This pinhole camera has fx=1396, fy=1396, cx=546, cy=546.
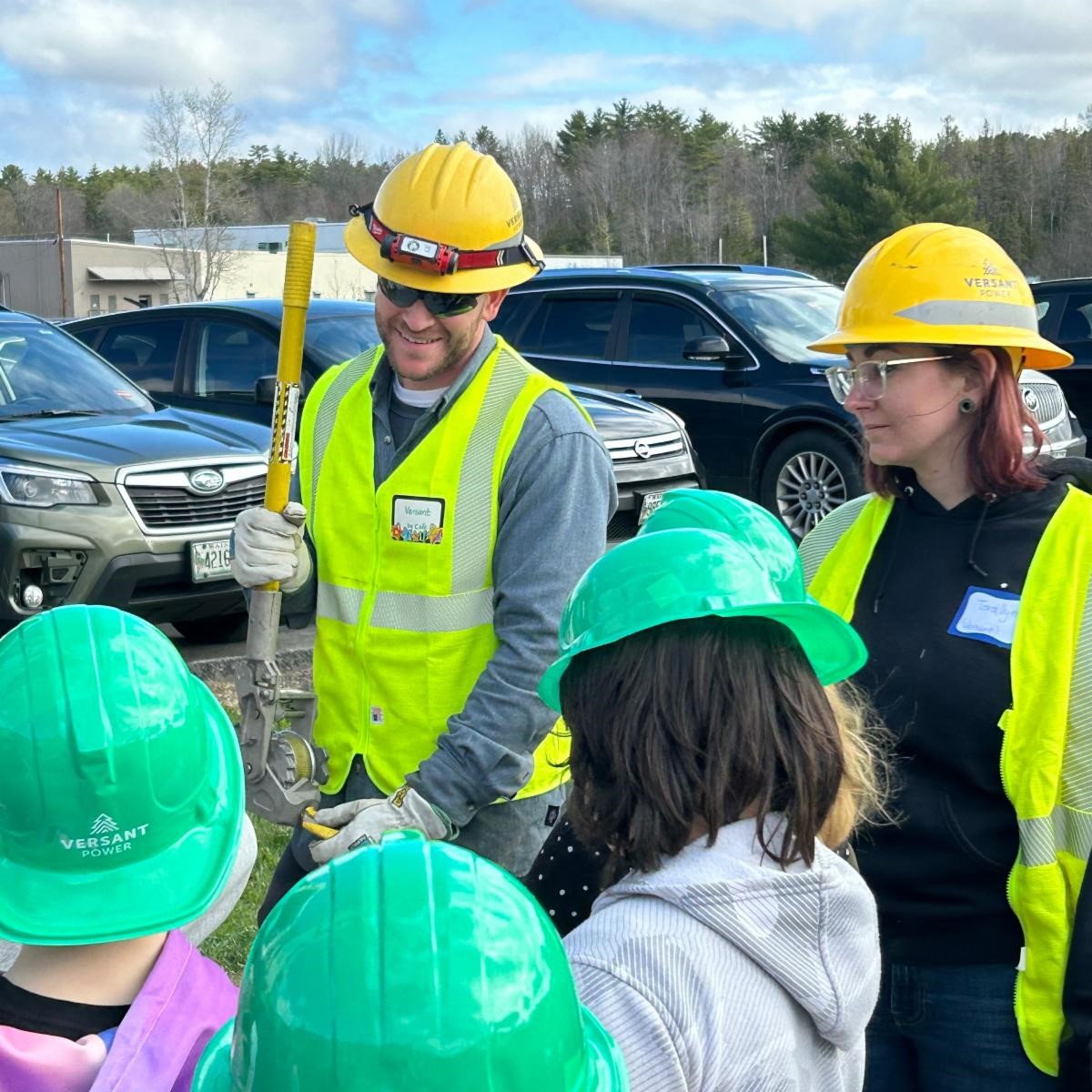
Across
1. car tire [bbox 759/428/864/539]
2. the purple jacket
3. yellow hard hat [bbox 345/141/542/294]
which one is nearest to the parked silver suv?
yellow hard hat [bbox 345/141/542/294]

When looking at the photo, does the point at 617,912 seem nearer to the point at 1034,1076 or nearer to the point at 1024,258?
the point at 1034,1076

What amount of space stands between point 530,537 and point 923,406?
2.54 feet

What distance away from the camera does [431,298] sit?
282 centimetres

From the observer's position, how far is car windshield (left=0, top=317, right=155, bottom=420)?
7.56 m

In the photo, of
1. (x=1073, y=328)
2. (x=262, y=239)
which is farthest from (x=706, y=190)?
(x=1073, y=328)

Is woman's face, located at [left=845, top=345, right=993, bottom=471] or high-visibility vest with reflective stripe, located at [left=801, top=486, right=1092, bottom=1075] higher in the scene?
woman's face, located at [left=845, top=345, right=993, bottom=471]

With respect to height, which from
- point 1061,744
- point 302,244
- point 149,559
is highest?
point 302,244

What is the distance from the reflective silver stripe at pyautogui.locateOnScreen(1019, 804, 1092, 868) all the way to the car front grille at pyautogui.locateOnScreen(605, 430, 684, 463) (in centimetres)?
705

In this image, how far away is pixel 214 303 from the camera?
948 cm

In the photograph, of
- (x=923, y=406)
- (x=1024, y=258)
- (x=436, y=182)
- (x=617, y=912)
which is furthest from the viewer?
(x=1024, y=258)

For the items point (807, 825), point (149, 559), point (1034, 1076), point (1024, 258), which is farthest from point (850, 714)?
point (1024, 258)

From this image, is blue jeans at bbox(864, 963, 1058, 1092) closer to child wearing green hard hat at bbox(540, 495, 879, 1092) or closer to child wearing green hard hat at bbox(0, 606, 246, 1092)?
child wearing green hard hat at bbox(540, 495, 879, 1092)

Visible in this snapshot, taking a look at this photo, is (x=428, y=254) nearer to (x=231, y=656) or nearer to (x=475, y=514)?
(x=475, y=514)

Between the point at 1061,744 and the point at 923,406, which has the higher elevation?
the point at 923,406
